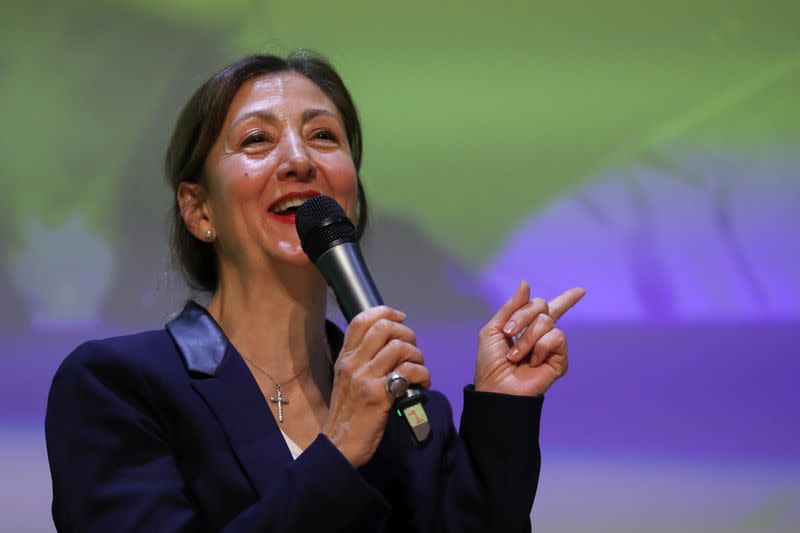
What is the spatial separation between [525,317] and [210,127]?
0.63 m

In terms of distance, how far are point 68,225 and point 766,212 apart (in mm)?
1595

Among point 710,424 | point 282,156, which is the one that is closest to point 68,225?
point 282,156

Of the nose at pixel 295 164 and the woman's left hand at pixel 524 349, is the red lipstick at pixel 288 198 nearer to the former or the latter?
the nose at pixel 295 164

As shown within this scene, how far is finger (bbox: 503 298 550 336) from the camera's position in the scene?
1.58 metres

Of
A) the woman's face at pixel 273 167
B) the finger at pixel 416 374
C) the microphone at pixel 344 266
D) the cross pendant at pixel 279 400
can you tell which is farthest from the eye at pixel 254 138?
the finger at pixel 416 374

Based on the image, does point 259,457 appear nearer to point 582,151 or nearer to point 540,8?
point 582,151

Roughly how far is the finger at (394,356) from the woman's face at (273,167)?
0.42 metres

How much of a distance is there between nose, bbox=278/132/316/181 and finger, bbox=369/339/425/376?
0.49 m

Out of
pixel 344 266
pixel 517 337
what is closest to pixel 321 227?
pixel 344 266

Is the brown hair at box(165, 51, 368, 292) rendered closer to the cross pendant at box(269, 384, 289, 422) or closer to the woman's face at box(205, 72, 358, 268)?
the woman's face at box(205, 72, 358, 268)

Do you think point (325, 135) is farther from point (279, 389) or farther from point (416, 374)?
point (416, 374)

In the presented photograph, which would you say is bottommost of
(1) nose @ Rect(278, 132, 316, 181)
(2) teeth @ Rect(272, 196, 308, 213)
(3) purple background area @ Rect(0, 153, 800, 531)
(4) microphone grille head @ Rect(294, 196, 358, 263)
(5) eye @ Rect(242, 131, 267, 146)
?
(3) purple background area @ Rect(0, 153, 800, 531)

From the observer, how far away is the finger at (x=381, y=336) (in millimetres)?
1289

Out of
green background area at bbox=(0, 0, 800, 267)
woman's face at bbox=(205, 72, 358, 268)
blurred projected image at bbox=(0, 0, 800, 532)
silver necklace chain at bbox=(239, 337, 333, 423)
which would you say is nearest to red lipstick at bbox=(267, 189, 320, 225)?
woman's face at bbox=(205, 72, 358, 268)
